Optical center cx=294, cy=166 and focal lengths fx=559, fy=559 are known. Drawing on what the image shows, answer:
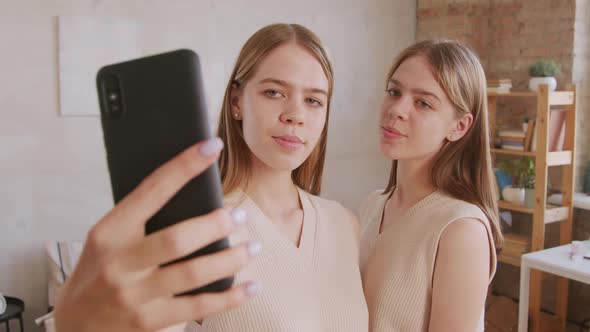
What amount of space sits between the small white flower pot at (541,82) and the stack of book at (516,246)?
0.93 meters

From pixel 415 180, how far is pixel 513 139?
2.41m

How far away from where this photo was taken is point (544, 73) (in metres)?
3.32

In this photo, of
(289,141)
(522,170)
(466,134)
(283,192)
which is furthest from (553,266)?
(289,141)

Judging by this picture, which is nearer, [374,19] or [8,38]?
[8,38]

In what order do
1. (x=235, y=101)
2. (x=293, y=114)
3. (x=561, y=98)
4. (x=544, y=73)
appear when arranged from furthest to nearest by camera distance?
(x=544, y=73), (x=561, y=98), (x=235, y=101), (x=293, y=114)

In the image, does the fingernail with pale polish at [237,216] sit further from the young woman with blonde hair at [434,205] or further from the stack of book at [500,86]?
the stack of book at [500,86]

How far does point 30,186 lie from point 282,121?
98.5 inches

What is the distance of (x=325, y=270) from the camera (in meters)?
1.08

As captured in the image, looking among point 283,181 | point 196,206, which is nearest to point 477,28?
point 283,181

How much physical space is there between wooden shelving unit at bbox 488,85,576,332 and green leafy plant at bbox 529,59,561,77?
0.13 m

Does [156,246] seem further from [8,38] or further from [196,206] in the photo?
[8,38]

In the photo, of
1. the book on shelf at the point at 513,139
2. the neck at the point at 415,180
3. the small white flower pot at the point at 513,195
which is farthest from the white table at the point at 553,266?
the neck at the point at 415,180

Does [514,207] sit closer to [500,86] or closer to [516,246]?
[516,246]

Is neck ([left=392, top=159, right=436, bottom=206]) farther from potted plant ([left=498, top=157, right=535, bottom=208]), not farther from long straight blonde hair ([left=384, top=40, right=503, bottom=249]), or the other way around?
potted plant ([left=498, top=157, right=535, bottom=208])
